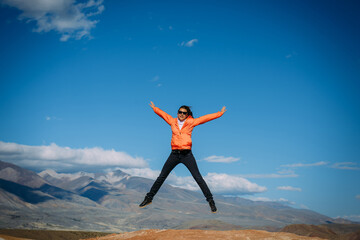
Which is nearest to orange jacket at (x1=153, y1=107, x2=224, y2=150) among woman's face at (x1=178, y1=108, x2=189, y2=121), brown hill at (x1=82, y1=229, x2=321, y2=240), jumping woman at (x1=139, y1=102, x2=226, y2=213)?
jumping woman at (x1=139, y1=102, x2=226, y2=213)

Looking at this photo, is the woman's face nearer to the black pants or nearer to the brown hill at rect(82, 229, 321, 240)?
the black pants

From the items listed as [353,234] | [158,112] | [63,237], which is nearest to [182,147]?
[158,112]

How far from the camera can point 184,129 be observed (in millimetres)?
10086

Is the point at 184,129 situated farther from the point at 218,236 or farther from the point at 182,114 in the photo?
the point at 218,236

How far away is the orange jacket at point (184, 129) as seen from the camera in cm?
994

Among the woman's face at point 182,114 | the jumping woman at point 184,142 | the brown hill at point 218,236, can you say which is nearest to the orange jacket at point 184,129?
the jumping woman at point 184,142

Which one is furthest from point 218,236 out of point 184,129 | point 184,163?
point 184,129

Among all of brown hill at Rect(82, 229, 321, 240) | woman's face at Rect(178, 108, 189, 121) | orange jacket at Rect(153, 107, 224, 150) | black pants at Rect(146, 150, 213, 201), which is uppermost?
woman's face at Rect(178, 108, 189, 121)

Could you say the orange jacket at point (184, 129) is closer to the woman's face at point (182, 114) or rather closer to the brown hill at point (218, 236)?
the woman's face at point (182, 114)

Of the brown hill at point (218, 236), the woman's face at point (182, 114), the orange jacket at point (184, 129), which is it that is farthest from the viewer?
the brown hill at point (218, 236)

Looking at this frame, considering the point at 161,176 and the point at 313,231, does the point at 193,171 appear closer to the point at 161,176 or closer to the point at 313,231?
the point at 161,176

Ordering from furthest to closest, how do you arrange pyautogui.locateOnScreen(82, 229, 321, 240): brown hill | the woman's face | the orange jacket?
1. pyautogui.locateOnScreen(82, 229, 321, 240): brown hill
2. the woman's face
3. the orange jacket

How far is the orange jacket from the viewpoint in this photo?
32.6 ft

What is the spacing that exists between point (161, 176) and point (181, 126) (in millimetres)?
1656
